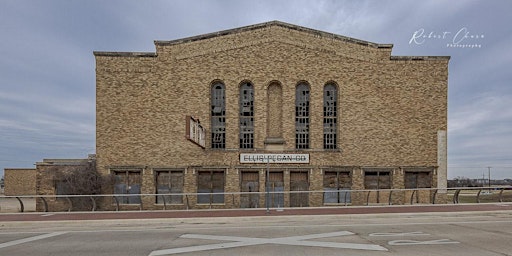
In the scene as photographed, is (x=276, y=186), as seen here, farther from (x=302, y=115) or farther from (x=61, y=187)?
(x=61, y=187)

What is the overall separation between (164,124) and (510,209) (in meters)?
18.9

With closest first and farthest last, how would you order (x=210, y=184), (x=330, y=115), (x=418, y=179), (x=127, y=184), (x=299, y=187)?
(x=127, y=184)
(x=210, y=184)
(x=299, y=187)
(x=418, y=179)
(x=330, y=115)

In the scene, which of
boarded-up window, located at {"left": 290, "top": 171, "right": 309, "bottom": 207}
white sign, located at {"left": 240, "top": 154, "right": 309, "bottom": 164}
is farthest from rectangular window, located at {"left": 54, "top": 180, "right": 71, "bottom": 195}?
boarded-up window, located at {"left": 290, "top": 171, "right": 309, "bottom": 207}

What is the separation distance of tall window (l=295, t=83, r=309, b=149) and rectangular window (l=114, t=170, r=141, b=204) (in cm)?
1046

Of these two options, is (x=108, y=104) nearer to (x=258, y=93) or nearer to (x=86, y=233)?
(x=258, y=93)

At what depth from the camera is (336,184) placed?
21406 mm

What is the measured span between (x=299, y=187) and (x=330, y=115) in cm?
514

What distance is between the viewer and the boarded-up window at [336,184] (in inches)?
841

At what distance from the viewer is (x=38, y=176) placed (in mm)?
21125

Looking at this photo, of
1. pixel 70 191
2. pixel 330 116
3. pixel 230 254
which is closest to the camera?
pixel 230 254

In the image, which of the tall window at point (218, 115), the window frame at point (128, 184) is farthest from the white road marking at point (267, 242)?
the window frame at point (128, 184)

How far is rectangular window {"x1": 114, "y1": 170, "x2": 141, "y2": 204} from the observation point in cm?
2103

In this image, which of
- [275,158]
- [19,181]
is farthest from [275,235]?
[19,181]

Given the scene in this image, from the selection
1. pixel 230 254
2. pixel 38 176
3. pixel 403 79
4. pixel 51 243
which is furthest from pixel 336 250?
pixel 38 176
